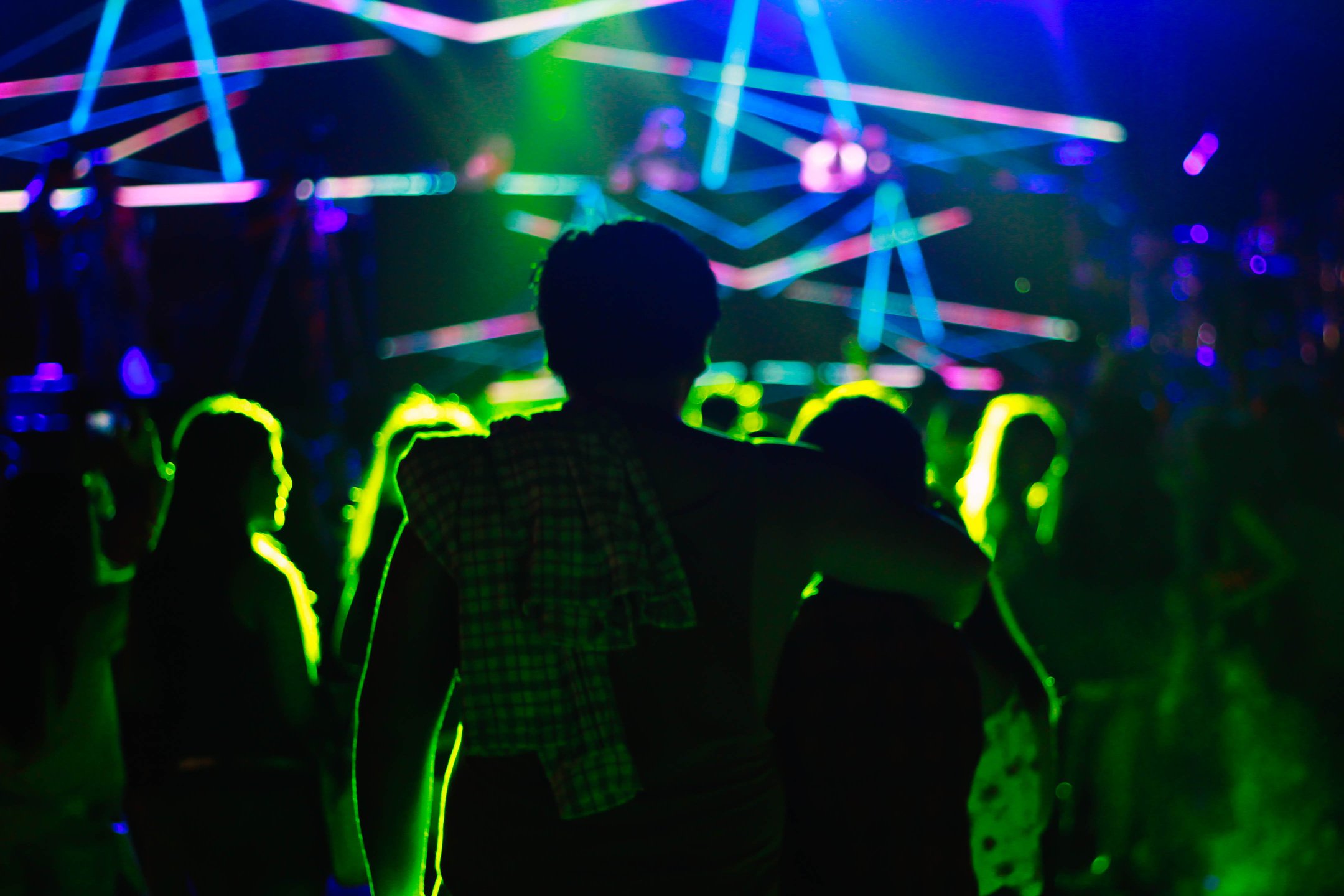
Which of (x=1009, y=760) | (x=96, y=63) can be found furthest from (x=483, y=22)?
(x=1009, y=760)

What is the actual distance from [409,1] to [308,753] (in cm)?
691

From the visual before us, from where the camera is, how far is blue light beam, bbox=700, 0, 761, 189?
7828 millimetres

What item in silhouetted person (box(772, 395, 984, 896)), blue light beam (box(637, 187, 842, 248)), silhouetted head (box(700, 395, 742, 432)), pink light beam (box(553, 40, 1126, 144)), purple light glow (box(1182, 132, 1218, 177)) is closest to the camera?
silhouetted person (box(772, 395, 984, 896))

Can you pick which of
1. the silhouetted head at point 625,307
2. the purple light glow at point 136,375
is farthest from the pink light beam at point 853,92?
the silhouetted head at point 625,307

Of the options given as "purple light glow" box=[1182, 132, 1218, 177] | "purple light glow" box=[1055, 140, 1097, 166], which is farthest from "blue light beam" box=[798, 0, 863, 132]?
"purple light glow" box=[1182, 132, 1218, 177]

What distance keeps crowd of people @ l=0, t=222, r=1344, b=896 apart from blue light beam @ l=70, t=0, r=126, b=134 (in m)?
5.13

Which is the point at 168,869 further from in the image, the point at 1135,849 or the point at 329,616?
the point at 1135,849

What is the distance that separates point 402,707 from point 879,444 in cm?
93

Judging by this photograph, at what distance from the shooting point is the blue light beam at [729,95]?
7828 millimetres

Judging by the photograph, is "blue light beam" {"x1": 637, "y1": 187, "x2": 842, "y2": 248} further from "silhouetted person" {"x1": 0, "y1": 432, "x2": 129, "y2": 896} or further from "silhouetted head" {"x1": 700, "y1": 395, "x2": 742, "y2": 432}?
"silhouetted person" {"x1": 0, "y1": 432, "x2": 129, "y2": 896}

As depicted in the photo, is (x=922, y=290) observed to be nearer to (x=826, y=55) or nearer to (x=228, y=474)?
(x=826, y=55)

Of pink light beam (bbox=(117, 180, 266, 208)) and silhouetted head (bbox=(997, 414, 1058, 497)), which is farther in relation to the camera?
pink light beam (bbox=(117, 180, 266, 208))

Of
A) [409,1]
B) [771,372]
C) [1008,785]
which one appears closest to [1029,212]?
[771,372]

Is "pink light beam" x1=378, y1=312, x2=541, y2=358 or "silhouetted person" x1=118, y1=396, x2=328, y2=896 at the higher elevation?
"pink light beam" x1=378, y1=312, x2=541, y2=358
